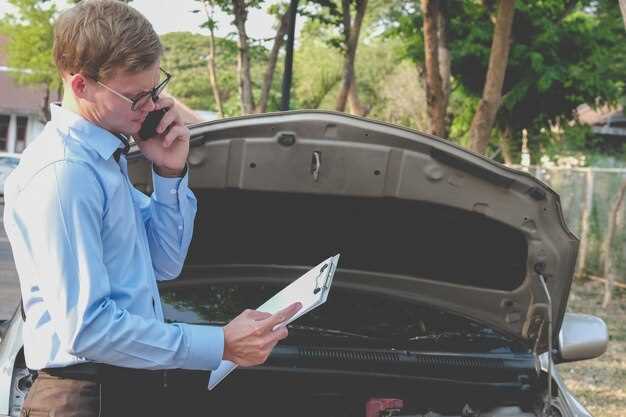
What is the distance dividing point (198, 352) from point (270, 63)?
50.5ft

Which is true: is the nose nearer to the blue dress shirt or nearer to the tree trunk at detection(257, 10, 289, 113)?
the blue dress shirt

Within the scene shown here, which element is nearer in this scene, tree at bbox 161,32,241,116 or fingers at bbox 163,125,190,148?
fingers at bbox 163,125,190,148

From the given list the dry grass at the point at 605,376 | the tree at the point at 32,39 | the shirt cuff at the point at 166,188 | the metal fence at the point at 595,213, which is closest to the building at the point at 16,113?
the tree at the point at 32,39

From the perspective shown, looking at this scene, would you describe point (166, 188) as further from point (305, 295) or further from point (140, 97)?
point (305, 295)

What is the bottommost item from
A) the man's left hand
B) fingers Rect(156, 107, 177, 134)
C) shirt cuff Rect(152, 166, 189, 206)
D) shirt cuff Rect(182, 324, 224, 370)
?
shirt cuff Rect(182, 324, 224, 370)

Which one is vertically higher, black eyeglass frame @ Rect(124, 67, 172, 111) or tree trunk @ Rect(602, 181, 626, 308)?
black eyeglass frame @ Rect(124, 67, 172, 111)

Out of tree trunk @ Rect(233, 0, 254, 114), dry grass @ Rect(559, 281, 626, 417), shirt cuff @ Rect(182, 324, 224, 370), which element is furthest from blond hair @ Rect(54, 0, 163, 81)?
tree trunk @ Rect(233, 0, 254, 114)

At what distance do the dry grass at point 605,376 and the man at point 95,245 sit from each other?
566 centimetres

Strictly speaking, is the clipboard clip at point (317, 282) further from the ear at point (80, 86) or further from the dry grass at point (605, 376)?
the dry grass at point (605, 376)

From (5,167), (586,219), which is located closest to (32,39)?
(5,167)

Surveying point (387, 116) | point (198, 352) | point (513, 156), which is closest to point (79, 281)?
point (198, 352)

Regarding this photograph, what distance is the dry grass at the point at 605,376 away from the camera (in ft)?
24.7

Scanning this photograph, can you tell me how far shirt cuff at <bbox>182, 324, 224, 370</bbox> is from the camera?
→ 2.11m

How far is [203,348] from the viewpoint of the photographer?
6.93 feet
